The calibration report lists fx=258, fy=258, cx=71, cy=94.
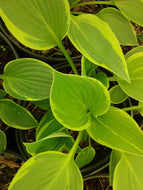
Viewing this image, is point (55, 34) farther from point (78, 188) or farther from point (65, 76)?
point (78, 188)

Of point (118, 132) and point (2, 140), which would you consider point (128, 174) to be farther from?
point (2, 140)

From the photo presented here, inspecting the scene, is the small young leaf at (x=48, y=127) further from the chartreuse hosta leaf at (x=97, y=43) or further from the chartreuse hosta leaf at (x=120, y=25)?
the chartreuse hosta leaf at (x=120, y=25)

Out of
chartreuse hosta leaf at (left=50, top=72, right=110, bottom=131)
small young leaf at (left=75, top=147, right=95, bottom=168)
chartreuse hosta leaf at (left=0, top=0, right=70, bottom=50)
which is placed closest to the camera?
chartreuse hosta leaf at (left=50, top=72, right=110, bottom=131)

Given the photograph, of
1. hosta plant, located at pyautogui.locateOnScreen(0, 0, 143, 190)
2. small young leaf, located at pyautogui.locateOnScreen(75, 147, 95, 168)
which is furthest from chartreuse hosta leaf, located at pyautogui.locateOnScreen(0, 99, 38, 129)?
small young leaf, located at pyautogui.locateOnScreen(75, 147, 95, 168)

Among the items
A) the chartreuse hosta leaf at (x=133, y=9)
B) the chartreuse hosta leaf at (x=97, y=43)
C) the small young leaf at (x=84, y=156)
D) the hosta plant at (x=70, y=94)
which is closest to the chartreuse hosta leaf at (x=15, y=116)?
the hosta plant at (x=70, y=94)

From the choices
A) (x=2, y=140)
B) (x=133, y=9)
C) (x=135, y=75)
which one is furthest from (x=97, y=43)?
(x=2, y=140)

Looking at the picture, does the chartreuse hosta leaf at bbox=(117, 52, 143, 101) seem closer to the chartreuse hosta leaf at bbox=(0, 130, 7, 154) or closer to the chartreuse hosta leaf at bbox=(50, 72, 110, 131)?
the chartreuse hosta leaf at bbox=(50, 72, 110, 131)

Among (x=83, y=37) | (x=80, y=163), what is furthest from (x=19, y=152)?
(x=83, y=37)
